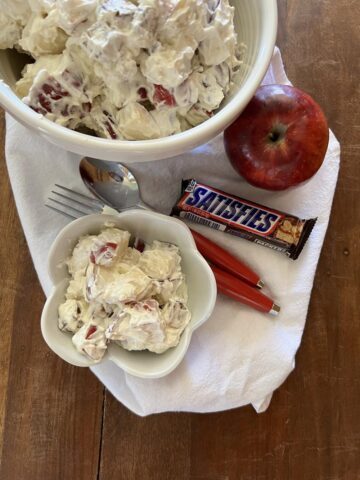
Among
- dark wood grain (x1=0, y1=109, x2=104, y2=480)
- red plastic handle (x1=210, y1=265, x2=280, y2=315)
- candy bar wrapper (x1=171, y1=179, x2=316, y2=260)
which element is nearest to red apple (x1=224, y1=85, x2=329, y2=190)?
candy bar wrapper (x1=171, y1=179, x2=316, y2=260)

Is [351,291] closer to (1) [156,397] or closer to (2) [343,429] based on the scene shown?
(2) [343,429]

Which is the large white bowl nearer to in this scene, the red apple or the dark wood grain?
the red apple

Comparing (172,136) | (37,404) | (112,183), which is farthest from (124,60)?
(37,404)

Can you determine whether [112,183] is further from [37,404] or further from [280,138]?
[37,404]

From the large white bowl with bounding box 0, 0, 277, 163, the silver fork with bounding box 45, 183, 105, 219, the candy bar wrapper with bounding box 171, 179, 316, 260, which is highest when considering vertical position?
the large white bowl with bounding box 0, 0, 277, 163

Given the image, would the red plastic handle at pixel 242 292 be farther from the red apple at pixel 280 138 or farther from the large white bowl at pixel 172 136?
the large white bowl at pixel 172 136

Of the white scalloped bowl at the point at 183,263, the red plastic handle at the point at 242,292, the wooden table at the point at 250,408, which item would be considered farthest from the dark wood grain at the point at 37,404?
the red plastic handle at the point at 242,292
